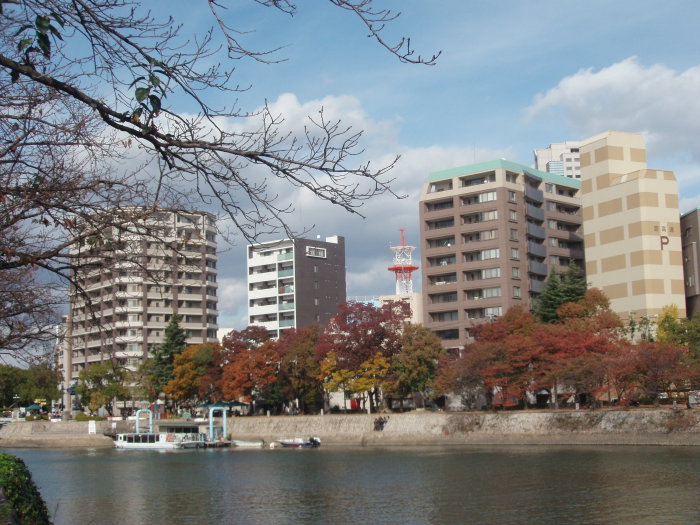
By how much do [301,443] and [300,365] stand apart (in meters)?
8.44

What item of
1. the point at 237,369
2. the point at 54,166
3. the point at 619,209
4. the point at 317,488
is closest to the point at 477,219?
the point at 619,209

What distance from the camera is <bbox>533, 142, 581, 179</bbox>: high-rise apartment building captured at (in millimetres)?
147875

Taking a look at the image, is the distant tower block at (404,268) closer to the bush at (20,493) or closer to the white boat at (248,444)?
the white boat at (248,444)

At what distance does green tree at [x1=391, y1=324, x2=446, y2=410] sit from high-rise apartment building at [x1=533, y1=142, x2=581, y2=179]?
306ft

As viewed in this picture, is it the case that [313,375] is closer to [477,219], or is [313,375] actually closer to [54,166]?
[477,219]

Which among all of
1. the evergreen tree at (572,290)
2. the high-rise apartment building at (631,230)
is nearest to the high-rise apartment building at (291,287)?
the evergreen tree at (572,290)

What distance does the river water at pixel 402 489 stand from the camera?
25.9 m

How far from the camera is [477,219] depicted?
73.1m

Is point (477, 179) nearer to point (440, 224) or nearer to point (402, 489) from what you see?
point (440, 224)

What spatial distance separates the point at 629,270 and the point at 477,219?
17.0 metres

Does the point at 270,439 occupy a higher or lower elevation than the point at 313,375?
lower

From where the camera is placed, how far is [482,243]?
7219 centimetres

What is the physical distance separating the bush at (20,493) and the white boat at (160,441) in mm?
55701

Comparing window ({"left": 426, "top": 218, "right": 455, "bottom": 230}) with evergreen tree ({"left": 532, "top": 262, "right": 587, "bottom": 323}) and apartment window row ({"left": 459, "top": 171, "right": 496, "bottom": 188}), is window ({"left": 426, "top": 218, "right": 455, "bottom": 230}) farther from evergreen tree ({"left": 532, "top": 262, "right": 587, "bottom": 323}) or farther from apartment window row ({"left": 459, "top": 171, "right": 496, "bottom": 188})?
evergreen tree ({"left": 532, "top": 262, "right": 587, "bottom": 323})
